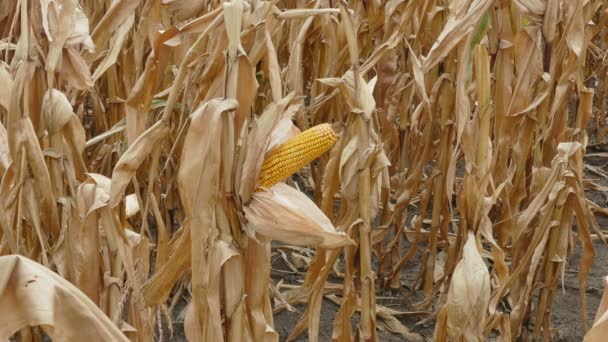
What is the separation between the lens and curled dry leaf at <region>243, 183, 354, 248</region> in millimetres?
1219

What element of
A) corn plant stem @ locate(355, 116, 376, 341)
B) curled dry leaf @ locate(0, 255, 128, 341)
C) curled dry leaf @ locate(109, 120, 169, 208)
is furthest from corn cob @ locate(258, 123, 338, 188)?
curled dry leaf @ locate(0, 255, 128, 341)

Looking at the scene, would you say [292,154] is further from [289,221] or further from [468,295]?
[468,295]

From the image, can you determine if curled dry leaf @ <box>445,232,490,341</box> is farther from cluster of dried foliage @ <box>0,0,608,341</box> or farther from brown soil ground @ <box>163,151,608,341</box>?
brown soil ground @ <box>163,151,608,341</box>

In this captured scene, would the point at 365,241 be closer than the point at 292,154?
No

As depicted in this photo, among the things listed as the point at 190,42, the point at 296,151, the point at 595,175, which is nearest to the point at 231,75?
the point at 296,151

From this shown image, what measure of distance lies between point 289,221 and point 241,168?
104 mm

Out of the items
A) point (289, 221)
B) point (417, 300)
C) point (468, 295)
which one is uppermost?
point (289, 221)

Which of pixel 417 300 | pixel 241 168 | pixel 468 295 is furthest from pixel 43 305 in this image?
pixel 417 300

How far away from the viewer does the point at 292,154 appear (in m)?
1.24

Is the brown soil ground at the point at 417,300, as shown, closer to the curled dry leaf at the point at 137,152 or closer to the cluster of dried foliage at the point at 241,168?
the cluster of dried foliage at the point at 241,168

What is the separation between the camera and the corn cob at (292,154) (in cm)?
125

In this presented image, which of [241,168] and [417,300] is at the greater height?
[241,168]

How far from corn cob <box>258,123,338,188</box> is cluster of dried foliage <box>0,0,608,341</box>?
0.8 inches

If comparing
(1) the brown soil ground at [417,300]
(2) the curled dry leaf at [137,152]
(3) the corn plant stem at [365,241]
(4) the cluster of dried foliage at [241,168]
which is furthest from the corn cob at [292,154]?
(1) the brown soil ground at [417,300]
